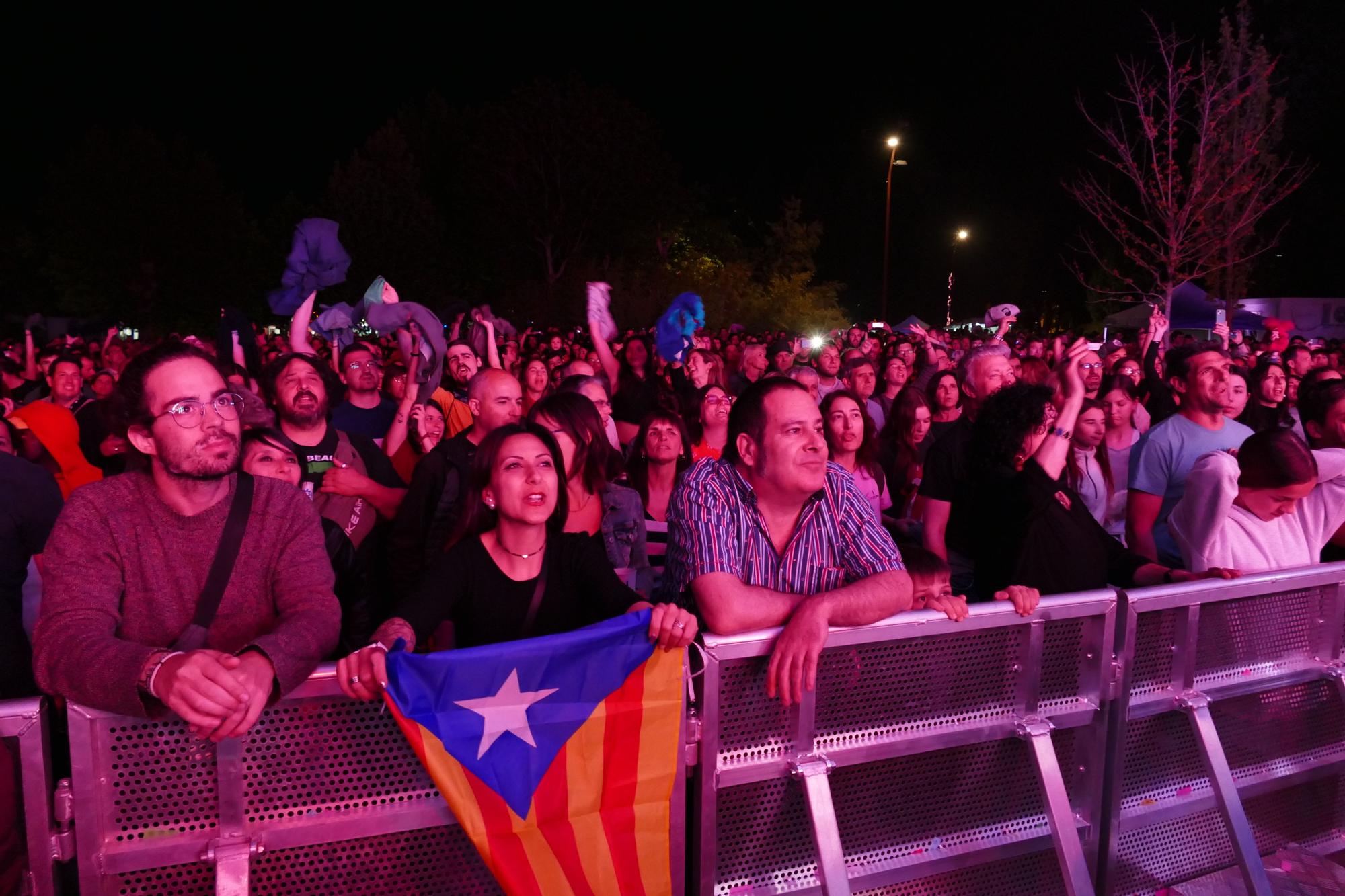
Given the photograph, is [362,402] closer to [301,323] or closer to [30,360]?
[301,323]

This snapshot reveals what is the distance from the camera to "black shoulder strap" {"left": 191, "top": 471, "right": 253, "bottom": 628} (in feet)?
8.02

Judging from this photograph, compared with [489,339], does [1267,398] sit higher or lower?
lower

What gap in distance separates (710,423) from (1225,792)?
4.14 metres

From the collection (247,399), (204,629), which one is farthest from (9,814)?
(247,399)

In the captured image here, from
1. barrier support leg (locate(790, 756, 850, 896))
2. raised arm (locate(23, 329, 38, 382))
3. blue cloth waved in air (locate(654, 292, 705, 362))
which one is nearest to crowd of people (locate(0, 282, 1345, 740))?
barrier support leg (locate(790, 756, 850, 896))

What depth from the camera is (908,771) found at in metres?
2.92

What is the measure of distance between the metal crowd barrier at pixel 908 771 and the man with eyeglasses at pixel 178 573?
0.53 ft

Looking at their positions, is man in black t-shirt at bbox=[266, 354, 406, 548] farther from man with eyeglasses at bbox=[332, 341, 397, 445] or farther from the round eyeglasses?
the round eyeglasses

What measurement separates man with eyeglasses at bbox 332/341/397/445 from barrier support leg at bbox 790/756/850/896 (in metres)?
4.38

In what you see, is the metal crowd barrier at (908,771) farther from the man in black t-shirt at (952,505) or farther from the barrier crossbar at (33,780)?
the man in black t-shirt at (952,505)

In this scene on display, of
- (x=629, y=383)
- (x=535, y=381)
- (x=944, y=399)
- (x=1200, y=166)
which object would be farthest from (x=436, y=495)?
(x=1200, y=166)

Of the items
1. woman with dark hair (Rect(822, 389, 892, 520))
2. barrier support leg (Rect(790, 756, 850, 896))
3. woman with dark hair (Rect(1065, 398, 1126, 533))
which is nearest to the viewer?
barrier support leg (Rect(790, 756, 850, 896))

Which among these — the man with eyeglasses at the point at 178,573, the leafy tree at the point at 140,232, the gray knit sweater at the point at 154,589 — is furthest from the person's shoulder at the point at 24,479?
the leafy tree at the point at 140,232

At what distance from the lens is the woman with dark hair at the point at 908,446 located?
263 inches
